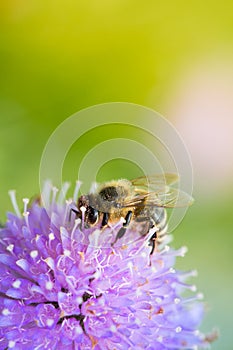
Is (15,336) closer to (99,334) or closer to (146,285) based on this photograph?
(99,334)

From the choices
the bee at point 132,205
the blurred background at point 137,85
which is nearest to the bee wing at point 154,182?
the bee at point 132,205

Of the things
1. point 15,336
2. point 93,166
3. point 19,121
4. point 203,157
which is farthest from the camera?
point 203,157

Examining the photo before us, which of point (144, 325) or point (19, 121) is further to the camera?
point (19, 121)

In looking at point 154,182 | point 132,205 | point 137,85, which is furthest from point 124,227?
point 137,85

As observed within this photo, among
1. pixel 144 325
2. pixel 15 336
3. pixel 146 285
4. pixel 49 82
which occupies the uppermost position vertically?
pixel 49 82

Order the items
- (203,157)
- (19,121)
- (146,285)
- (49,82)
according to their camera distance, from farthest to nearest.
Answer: (203,157), (49,82), (19,121), (146,285)

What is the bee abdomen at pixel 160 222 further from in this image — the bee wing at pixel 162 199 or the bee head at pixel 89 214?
the bee head at pixel 89 214

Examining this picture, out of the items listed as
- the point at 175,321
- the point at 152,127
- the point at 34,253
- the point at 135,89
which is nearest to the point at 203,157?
the point at 152,127
